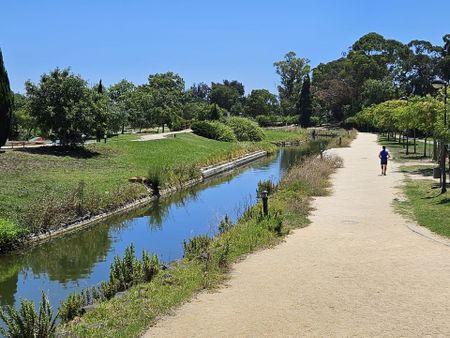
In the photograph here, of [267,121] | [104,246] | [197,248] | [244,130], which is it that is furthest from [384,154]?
[267,121]

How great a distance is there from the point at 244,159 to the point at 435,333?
121 feet

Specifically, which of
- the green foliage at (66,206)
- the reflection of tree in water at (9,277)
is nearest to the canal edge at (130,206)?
the green foliage at (66,206)

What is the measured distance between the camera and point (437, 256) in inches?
420

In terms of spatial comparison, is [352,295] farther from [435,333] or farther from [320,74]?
[320,74]

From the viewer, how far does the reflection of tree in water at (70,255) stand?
1284 centimetres

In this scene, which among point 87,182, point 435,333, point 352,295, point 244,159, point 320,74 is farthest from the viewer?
point 320,74

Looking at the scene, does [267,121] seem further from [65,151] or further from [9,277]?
[9,277]

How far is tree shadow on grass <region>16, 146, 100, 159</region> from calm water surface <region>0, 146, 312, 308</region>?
7205 millimetres

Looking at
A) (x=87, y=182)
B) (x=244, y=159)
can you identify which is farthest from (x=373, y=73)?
(x=87, y=182)

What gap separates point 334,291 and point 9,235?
939 cm

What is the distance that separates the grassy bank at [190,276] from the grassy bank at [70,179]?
5.73 meters

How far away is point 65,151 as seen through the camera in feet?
97.0

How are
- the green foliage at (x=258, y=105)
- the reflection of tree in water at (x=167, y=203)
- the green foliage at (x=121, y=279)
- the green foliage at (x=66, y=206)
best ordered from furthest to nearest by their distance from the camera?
the green foliage at (x=258, y=105), the reflection of tree in water at (x=167, y=203), the green foliage at (x=66, y=206), the green foliage at (x=121, y=279)

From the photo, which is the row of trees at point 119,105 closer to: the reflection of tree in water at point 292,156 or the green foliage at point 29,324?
the reflection of tree in water at point 292,156
